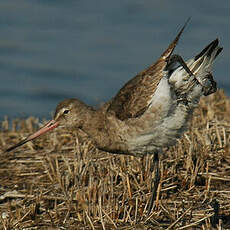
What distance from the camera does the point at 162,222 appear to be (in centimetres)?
545

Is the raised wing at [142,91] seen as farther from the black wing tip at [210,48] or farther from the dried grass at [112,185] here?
the dried grass at [112,185]

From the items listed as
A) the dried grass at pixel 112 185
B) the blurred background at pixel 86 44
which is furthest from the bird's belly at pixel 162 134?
the blurred background at pixel 86 44

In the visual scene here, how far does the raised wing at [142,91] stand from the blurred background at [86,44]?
22.6 ft

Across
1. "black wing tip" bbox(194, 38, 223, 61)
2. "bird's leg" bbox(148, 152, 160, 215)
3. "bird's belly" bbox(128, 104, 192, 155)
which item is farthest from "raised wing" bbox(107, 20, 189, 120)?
"bird's leg" bbox(148, 152, 160, 215)

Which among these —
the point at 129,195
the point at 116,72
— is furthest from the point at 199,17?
the point at 129,195

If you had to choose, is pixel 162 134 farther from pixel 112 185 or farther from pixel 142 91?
pixel 112 185

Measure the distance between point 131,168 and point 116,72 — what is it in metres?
8.13

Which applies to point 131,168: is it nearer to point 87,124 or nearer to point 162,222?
point 87,124

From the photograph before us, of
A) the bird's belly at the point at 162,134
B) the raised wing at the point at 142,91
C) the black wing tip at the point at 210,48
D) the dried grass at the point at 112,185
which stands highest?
the black wing tip at the point at 210,48

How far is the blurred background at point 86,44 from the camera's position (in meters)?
14.1

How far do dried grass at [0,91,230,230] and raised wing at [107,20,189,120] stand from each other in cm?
61

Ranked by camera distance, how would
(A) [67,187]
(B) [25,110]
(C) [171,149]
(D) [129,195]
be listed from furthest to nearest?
(B) [25,110]
(C) [171,149]
(A) [67,187]
(D) [129,195]

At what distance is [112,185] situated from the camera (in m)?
5.75

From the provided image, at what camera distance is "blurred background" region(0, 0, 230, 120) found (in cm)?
1410
